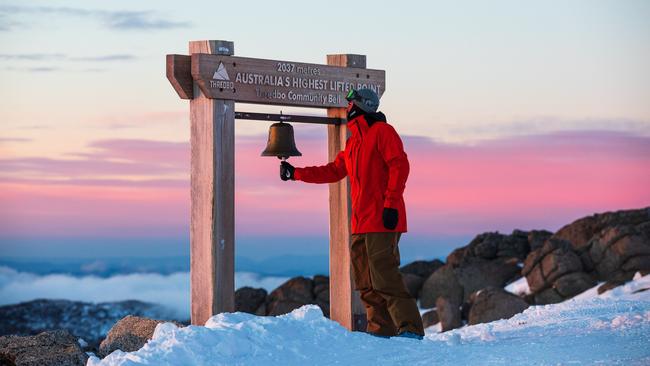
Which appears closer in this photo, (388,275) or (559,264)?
(388,275)

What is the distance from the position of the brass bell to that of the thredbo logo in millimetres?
666

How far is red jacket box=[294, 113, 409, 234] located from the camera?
34.2 ft

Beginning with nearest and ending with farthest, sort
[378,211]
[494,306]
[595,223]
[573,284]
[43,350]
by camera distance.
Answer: [378,211]
[43,350]
[494,306]
[573,284]
[595,223]

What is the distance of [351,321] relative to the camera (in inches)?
503

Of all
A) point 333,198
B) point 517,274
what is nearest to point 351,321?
point 333,198

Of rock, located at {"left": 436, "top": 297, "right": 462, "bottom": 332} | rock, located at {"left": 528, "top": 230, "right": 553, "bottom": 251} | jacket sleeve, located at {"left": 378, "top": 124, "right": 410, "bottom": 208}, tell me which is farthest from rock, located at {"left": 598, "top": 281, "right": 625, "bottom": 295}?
jacket sleeve, located at {"left": 378, "top": 124, "right": 410, "bottom": 208}

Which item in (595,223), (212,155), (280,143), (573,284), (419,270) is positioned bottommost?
(573,284)

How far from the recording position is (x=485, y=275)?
23.3 metres

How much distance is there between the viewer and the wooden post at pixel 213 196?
11227 millimetres

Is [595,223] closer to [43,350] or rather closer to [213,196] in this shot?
[213,196]

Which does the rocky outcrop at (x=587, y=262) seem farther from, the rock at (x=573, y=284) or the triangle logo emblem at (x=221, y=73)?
the triangle logo emblem at (x=221, y=73)

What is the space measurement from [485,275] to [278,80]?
12.5 metres

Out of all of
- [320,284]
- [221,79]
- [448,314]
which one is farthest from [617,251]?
[221,79]

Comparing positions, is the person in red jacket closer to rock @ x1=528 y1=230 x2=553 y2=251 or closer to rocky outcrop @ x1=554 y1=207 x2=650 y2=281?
rocky outcrop @ x1=554 y1=207 x2=650 y2=281
